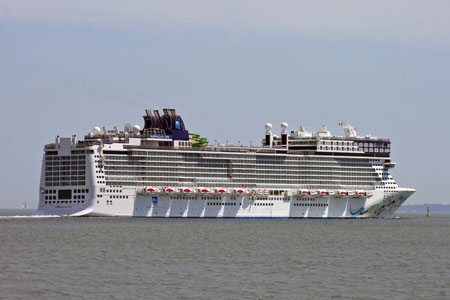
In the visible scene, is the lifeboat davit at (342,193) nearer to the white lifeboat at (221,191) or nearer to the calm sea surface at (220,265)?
the white lifeboat at (221,191)

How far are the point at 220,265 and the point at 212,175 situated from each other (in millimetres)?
74734

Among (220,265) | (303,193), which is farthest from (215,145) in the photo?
(220,265)

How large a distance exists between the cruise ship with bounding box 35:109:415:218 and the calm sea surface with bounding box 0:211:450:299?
32419mm

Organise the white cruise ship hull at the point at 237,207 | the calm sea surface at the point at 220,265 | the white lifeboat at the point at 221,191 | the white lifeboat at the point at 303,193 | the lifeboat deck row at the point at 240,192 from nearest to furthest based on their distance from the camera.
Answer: the calm sea surface at the point at 220,265, the white cruise ship hull at the point at 237,207, the lifeboat deck row at the point at 240,192, the white lifeboat at the point at 221,191, the white lifeboat at the point at 303,193

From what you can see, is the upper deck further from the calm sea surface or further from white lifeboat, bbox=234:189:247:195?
the calm sea surface

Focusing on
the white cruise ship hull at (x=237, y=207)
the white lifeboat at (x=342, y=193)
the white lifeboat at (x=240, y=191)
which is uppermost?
the white lifeboat at (x=240, y=191)

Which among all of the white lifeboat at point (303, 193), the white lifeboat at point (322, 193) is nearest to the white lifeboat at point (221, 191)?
the white lifeboat at point (303, 193)

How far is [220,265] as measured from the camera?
5522cm

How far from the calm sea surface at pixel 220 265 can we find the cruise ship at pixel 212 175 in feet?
106

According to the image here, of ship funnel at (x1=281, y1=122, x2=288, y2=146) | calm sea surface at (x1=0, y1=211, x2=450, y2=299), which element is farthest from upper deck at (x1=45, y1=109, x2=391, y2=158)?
calm sea surface at (x1=0, y1=211, x2=450, y2=299)

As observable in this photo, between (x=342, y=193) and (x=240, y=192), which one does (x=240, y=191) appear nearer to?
(x=240, y=192)

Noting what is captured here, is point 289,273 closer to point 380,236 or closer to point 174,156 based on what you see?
point 380,236

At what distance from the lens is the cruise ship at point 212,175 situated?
119m

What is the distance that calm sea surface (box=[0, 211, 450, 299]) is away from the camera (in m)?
44.4
